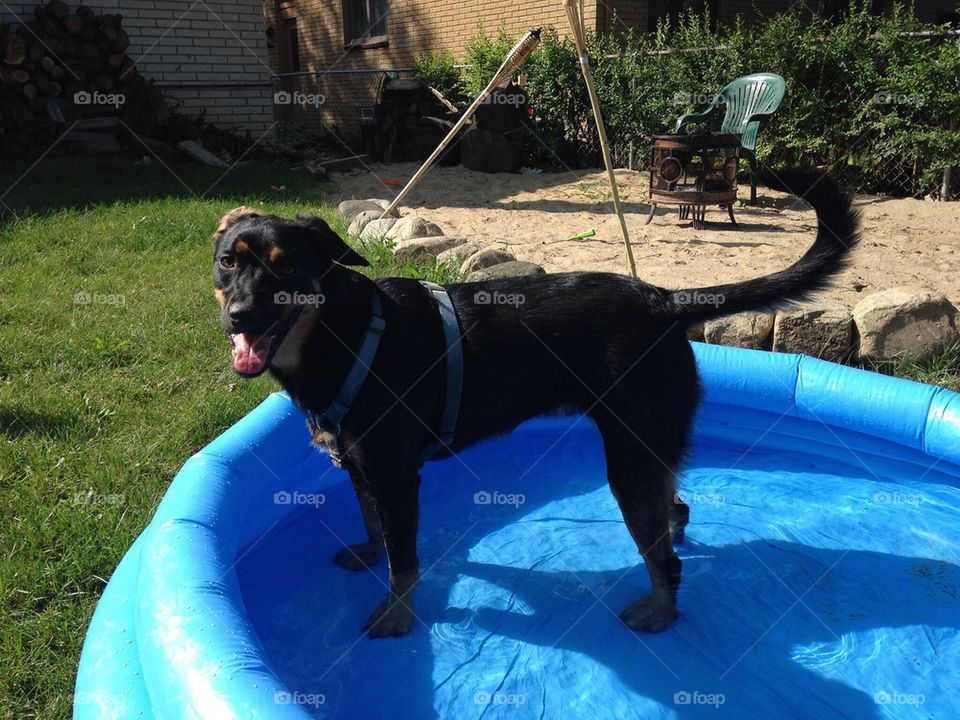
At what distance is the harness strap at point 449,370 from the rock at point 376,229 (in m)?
4.02

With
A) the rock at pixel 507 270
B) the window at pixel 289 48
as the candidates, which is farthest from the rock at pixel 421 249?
the window at pixel 289 48

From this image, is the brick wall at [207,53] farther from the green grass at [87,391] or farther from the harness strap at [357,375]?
the harness strap at [357,375]

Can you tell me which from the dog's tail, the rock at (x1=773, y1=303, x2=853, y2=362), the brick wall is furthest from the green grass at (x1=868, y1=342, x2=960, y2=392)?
the brick wall

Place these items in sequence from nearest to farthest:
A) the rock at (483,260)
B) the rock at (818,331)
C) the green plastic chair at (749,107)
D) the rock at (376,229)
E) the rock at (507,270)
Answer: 1. the rock at (818,331)
2. the rock at (507,270)
3. the rock at (483,260)
4. the rock at (376,229)
5. the green plastic chair at (749,107)

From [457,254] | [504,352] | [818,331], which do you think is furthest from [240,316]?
[457,254]

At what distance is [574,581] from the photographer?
11.2ft

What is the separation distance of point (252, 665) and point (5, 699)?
3.08ft

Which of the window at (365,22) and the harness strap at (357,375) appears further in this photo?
the window at (365,22)

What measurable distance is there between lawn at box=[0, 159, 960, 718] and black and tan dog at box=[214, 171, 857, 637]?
1.19m

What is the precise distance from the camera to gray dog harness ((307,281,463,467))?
267 cm

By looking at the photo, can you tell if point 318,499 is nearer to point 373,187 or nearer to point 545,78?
point 373,187

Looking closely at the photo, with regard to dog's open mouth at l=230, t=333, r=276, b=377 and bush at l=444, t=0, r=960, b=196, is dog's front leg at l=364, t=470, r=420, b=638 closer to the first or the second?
dog's open mouth at l=230, t=333, r=276, b=377

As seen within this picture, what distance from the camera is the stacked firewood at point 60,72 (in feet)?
35.1

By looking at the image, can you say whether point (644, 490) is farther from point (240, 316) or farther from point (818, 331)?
point (818, 331)
